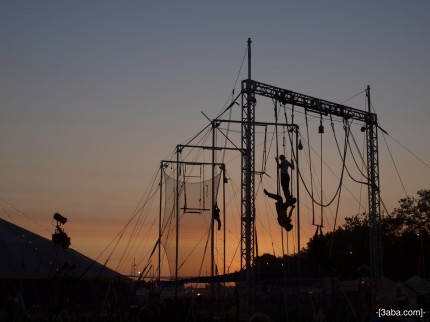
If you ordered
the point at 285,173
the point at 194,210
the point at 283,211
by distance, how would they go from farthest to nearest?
the point at 194,210 < the point at 283,211 < the point at 285,173

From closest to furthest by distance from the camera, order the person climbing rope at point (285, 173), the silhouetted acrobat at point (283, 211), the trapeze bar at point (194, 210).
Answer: the person climbing rope at point (285, 173), the silhouetted acrobat at point (283, 211), the trapeze bar at point (194, 210)

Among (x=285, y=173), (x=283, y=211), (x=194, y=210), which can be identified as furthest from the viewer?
(x=194, y=210)

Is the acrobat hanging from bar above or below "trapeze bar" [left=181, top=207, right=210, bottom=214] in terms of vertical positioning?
below

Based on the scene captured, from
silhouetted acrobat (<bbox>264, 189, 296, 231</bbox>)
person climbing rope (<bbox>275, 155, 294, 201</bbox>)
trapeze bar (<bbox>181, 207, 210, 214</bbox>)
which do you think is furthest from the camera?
trapeze bar (<bbox>181, 207, 210, 214</bbox>)

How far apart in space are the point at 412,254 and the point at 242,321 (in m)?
28.0

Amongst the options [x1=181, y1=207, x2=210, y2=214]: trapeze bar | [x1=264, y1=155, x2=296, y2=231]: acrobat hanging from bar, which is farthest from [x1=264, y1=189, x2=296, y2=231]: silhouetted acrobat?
[x1=181, y1=207, x2=210, y2=214]: trapeze bar

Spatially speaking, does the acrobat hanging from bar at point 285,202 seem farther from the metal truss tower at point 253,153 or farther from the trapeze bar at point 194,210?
the trapeze bar at point 194,210

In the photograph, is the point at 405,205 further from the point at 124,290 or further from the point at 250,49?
the point at 250,49

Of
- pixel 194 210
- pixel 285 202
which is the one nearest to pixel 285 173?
pixel 285 202

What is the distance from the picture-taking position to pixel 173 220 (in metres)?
25.6

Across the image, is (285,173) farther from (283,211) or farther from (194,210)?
(194,210)

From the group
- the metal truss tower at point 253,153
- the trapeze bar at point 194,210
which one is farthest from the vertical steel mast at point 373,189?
the trapeze bar at point 194,210

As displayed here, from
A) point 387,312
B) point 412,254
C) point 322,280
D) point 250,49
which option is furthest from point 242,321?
point 412,254

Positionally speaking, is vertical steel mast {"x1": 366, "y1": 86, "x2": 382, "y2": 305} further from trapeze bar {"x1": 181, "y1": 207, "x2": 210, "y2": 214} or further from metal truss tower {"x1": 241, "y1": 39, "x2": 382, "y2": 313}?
trapeze bar {"x1": 181, "y1": 207, "x2": 210, "y2": 214}
